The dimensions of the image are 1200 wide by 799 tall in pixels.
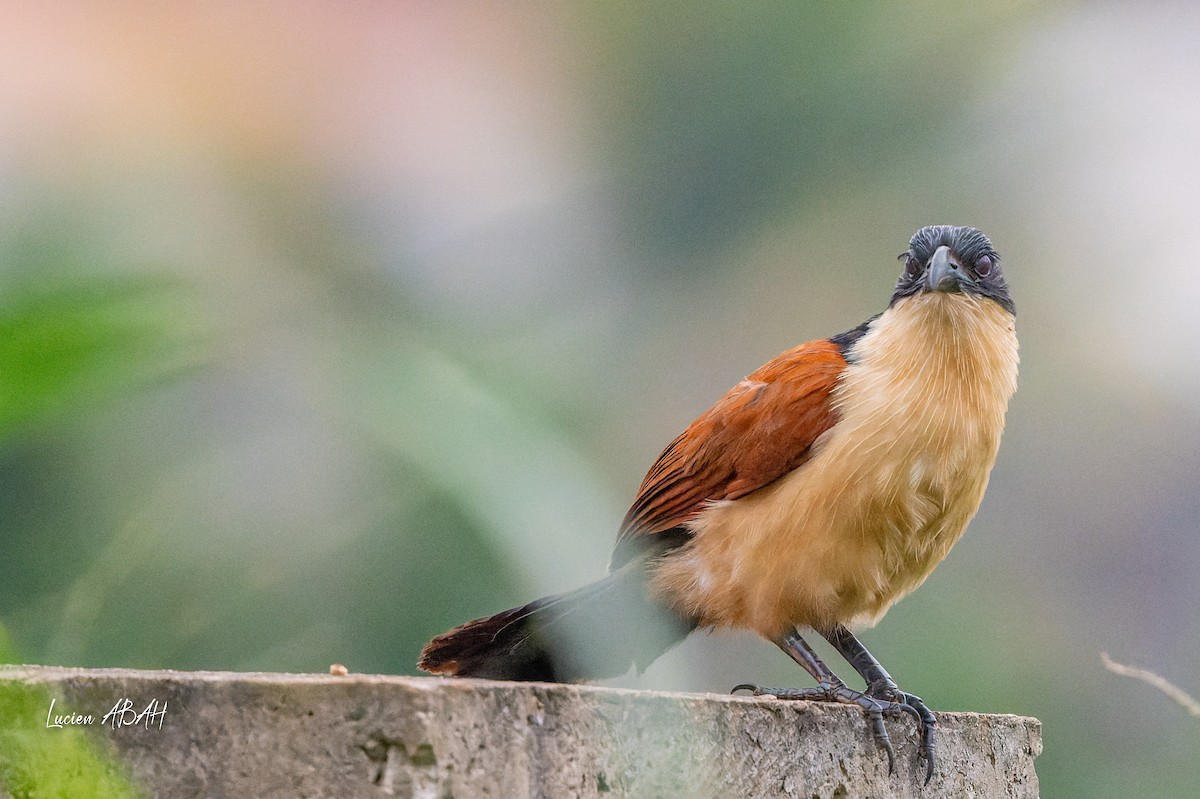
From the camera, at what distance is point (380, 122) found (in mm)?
1404

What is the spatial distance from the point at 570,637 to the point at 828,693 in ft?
0.88

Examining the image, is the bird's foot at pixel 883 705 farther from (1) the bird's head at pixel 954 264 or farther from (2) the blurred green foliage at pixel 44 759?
(2) the blurred green foliage at pixel 44 759

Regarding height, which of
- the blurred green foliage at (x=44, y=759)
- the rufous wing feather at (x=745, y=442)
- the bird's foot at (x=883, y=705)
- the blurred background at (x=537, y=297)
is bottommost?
the bird's foot at (x=883, y=705)

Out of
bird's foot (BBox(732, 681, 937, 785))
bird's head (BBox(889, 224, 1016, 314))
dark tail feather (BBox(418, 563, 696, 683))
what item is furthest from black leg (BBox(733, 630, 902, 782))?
bird's head (BBox(889, 224, 1016, 314))

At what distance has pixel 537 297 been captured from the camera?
142cm

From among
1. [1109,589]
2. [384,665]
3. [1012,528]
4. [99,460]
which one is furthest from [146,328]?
[1109,589]

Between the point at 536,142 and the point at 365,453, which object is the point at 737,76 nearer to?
the point at 536,142

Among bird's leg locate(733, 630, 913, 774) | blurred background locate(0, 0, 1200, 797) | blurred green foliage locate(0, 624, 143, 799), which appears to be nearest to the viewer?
blurred green foliage locate(0, 624, 143, 799)

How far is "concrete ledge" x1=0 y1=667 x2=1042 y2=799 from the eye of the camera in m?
0.63

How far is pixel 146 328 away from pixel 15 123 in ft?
1.09

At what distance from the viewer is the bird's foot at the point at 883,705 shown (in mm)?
991

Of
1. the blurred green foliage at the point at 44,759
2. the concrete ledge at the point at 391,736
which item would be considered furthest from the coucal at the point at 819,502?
the blurred green foliage at the point at 44,759

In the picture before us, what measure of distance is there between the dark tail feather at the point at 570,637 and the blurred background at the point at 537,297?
40 mm

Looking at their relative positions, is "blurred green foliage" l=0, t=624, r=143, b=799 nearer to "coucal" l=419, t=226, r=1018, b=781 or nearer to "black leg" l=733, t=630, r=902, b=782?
"coucal" l=419, t=226, r=1018, b=781
